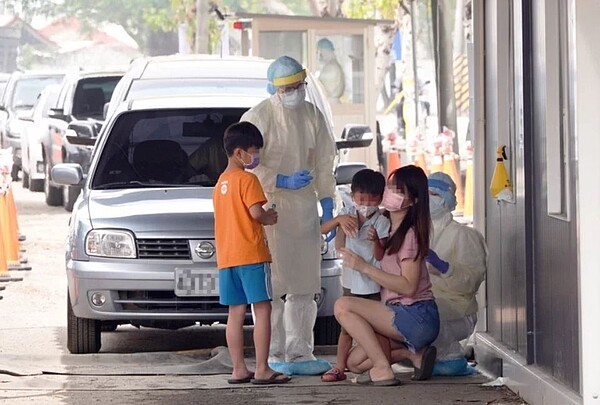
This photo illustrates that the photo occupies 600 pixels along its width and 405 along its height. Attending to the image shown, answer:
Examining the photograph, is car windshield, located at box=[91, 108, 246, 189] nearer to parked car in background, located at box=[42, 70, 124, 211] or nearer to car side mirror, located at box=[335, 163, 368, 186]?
car side mirror, located at box=[335, 163, 368, 186]

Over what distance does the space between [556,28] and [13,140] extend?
82.4 feet

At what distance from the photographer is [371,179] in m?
9.12

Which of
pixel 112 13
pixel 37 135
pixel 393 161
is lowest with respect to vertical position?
pixel 393 161

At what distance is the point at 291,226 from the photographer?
9.77 m

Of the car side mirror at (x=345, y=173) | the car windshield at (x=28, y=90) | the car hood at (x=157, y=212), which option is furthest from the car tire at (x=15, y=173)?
the car side mirror at (x=345, y=173)

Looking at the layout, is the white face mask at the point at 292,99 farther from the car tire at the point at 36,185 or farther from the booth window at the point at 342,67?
the car tire at the point at 36,185

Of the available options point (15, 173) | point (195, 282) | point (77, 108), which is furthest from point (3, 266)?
point (15, 173)

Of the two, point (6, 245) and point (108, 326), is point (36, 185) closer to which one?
point (6, 245)

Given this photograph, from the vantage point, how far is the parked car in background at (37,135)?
26.5 meters

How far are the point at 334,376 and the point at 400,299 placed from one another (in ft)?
2.17

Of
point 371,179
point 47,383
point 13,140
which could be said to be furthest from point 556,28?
point 13,140

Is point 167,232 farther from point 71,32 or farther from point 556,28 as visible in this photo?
point 71,32

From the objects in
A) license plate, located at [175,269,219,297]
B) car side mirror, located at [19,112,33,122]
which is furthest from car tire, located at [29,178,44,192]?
license plate, located at [175,269,219,297]

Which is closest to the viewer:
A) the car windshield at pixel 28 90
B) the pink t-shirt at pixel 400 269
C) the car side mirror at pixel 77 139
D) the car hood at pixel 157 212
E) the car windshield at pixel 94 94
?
the pink t-shirt at pixel 400 269
